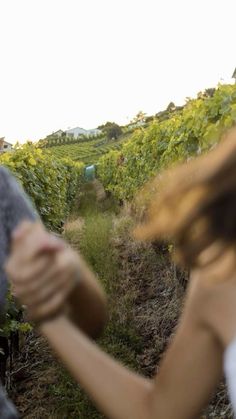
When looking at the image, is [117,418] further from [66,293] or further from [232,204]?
[232,204]

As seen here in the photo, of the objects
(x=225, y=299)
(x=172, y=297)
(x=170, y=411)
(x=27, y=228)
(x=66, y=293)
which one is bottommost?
(x=172, y=297)

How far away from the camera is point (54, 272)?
90 centimetres

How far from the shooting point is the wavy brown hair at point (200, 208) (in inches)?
39.0

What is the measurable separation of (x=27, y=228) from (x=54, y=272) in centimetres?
10

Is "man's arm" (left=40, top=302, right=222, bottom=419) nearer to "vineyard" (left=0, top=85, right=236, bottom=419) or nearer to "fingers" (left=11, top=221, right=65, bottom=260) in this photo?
"fingers" (left=11, top=221, right=65, bottom=260)

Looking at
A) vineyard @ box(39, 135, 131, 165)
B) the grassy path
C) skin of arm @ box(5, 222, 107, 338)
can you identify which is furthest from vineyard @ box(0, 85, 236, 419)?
vineyard @ box(39, 135, 131, 165)

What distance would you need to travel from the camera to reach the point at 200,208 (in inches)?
39.6

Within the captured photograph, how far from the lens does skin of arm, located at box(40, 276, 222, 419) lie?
100 cm

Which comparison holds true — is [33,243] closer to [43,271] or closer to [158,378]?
[43,271]

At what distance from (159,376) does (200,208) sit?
29 cm

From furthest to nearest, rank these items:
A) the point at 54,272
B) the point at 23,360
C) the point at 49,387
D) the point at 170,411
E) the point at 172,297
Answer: the point at 172,297 < the point at 23,360 < the point at 49,387 < the point at 170,411 < the point at 54,272

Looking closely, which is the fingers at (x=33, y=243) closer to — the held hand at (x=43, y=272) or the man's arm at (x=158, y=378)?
the held hand at (x=43, y=272)

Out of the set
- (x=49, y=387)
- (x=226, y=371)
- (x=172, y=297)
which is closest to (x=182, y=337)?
(x=226, y=371)

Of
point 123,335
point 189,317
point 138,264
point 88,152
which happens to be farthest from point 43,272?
point 88,152
